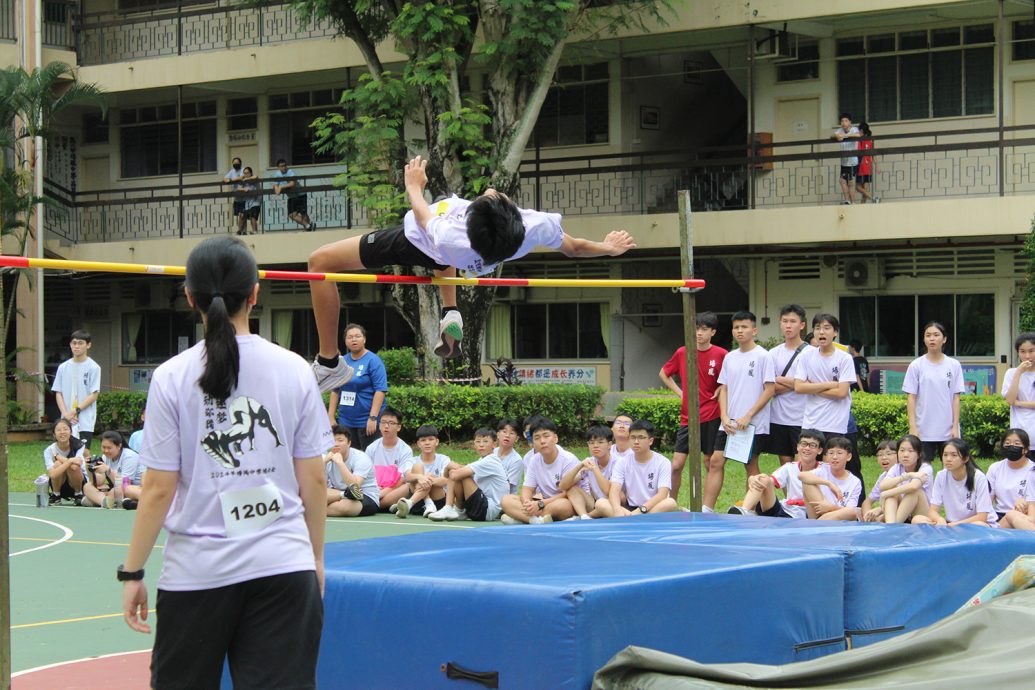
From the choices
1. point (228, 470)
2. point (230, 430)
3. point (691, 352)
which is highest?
point (691, 352)

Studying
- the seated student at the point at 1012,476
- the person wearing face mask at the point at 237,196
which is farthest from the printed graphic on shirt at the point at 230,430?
the person wearing face mask at the point at 237,196

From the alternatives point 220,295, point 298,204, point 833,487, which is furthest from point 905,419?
point 220,295

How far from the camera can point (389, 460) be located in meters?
12.4

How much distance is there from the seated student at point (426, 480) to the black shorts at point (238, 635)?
818cm

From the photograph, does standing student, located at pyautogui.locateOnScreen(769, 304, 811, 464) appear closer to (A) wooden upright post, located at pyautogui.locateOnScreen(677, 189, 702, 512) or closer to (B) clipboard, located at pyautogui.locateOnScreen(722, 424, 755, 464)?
(B) clipboard, located at pyautogui.locateOnScreen(722, 424, 755, 464)

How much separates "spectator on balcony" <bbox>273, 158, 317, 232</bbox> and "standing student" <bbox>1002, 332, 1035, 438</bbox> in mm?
14270

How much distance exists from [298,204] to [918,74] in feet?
34.2

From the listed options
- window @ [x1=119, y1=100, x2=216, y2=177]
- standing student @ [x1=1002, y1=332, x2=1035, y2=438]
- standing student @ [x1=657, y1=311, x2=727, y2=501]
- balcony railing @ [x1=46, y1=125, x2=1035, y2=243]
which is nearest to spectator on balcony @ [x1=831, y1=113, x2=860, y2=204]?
balcony railing @ [x1=46, y1=125, x2=1035, y2=243]

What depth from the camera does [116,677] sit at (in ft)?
20.1

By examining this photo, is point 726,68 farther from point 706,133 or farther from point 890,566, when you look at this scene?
point 890,566

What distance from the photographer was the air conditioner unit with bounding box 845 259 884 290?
1980 cm

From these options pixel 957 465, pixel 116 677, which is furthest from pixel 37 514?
pixel 957 465

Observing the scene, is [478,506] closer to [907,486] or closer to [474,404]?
[907,486]

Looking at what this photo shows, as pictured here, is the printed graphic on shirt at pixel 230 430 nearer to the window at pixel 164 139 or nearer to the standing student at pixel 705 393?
the standing student at pixel 705 393
